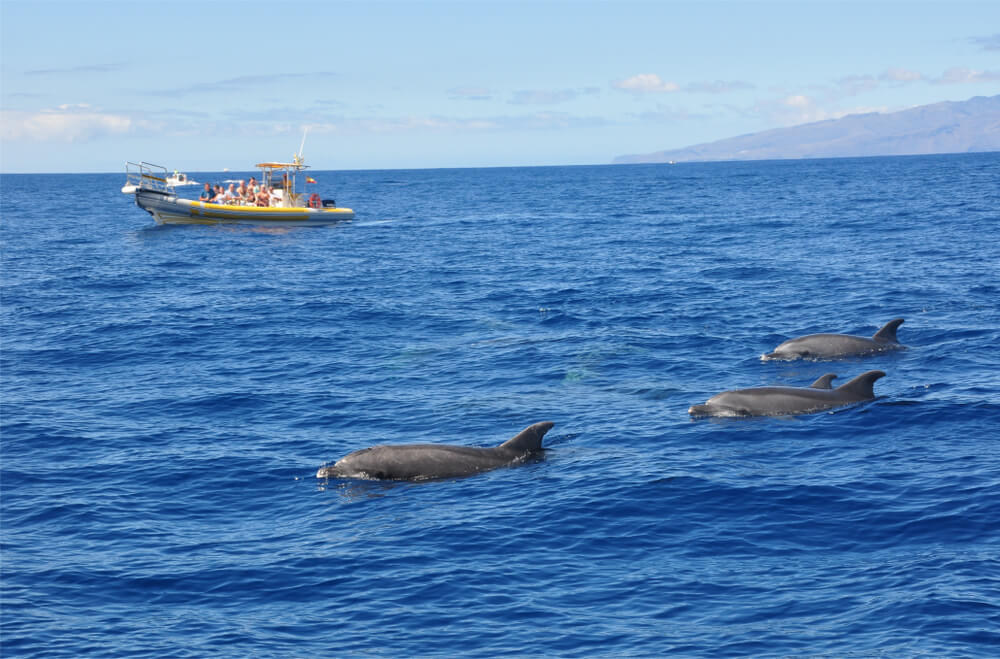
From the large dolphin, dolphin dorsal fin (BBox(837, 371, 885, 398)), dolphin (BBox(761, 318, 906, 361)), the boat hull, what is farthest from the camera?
the boat hull

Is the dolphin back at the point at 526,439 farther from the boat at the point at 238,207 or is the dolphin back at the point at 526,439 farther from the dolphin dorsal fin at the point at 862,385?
the boat at the point at 238,207

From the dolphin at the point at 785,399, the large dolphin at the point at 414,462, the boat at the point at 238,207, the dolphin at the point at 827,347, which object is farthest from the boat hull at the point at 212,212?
the large dolphin at the point at 414,462

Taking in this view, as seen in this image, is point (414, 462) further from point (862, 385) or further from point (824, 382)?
point (862, 385)

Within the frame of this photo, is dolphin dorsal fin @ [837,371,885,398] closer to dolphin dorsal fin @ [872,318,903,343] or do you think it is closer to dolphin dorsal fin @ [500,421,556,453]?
dolphin dorsal fin @ [872,318,903,343]

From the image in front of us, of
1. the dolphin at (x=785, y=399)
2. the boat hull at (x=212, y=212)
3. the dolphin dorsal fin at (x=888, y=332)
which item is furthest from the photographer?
the boat hull at (x=212, y=212)

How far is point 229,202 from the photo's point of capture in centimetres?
7538

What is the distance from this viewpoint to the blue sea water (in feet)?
41.4

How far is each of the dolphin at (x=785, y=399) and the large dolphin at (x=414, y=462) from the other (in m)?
5.02

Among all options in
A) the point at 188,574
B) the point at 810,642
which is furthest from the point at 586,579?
the point at 188,574

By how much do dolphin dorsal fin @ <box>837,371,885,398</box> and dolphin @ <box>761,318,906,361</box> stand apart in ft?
12.9

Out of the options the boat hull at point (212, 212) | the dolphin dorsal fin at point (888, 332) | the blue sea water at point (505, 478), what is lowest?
the blue sea water at point (505, 478)

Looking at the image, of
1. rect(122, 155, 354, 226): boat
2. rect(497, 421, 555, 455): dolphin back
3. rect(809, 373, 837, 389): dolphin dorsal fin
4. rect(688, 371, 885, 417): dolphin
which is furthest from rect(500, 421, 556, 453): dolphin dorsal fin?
rect(122, 155, 354, 226): boat

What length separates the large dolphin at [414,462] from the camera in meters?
18.1

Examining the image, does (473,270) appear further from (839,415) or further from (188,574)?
(188,574)
